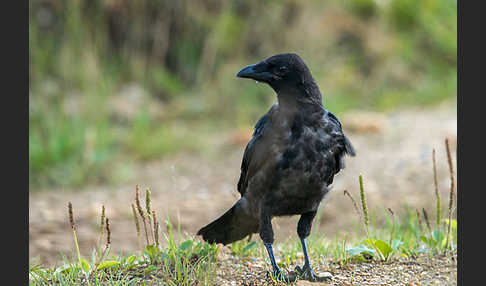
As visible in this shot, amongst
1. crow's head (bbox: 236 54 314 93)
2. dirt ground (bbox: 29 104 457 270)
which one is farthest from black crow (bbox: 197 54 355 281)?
dirt ground (bbox: 29 104 457 270)

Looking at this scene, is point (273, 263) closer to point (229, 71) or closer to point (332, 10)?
point (229, 71)

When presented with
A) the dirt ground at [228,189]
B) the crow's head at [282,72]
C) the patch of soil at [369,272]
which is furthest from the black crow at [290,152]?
the dirt ground at [228,189]

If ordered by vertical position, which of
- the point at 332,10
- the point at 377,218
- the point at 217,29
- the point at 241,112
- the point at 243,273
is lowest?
the point at 243,273

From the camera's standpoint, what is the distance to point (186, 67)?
351 inches

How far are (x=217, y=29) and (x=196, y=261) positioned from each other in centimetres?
537

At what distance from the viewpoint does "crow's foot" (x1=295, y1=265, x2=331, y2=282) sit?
358cm

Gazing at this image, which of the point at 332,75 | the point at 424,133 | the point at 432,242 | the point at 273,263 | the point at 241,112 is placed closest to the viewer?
the point at 273,263

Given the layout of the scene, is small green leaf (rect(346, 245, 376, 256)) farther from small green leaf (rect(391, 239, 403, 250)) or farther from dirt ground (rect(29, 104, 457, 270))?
dirt ground (rect(29, 104, 457, 270))

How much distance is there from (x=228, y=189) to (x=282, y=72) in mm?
3279

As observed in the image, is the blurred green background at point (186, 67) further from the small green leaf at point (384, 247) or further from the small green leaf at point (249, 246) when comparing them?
the small green leaf at point (384, 247)

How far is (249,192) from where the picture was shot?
369cm

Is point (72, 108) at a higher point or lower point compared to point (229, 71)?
lower

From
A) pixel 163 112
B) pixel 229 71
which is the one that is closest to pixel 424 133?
pixel 229 71

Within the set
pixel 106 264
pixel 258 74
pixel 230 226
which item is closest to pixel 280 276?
pixel 230 226
